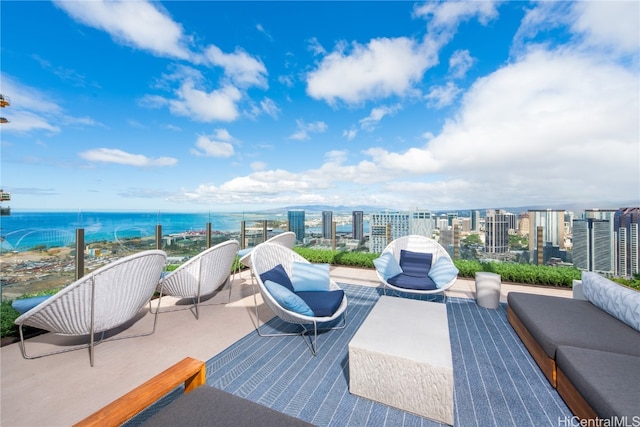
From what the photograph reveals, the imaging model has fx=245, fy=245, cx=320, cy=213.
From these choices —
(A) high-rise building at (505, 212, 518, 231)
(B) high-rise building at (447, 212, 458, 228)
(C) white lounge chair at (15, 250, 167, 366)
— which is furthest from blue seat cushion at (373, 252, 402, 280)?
(A) high-rise building at (505, 212, 518, 231)

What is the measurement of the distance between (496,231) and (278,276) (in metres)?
5.10

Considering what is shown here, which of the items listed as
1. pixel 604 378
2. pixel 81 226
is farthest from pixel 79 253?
pixel 604 378

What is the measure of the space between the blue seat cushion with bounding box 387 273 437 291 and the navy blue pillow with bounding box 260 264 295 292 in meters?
1.65

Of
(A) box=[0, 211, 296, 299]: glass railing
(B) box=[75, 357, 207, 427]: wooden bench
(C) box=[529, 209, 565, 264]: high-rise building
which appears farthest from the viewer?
(C) box=[529, 209, 565, 264]: high-rise building

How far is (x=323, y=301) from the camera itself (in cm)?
283

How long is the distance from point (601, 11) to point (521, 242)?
13.8 ft

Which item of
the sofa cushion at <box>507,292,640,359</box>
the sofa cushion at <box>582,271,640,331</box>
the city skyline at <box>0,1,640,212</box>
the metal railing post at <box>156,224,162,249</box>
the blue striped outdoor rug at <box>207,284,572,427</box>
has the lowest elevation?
the blue striped outdoor rug at <box>207,284,572,427</box>

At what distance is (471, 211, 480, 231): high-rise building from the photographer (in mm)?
5723

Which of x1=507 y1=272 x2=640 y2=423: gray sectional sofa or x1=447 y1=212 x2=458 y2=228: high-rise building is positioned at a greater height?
x1=447 y1=212 x2=458 y2=228: high-rise building

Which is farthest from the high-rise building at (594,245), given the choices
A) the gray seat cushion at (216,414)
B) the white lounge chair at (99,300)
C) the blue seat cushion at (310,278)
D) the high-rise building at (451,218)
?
the white lounge chair at (99,300)

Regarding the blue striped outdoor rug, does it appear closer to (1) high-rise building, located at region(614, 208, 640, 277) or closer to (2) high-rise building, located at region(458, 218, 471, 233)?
(1) high-rise building, located at region(614, 208, 640, 277)

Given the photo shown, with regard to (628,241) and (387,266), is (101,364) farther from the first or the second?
(628,241)

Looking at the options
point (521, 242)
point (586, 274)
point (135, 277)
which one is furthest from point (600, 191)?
point (135, 277)

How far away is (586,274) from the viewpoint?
2912 millimetres
